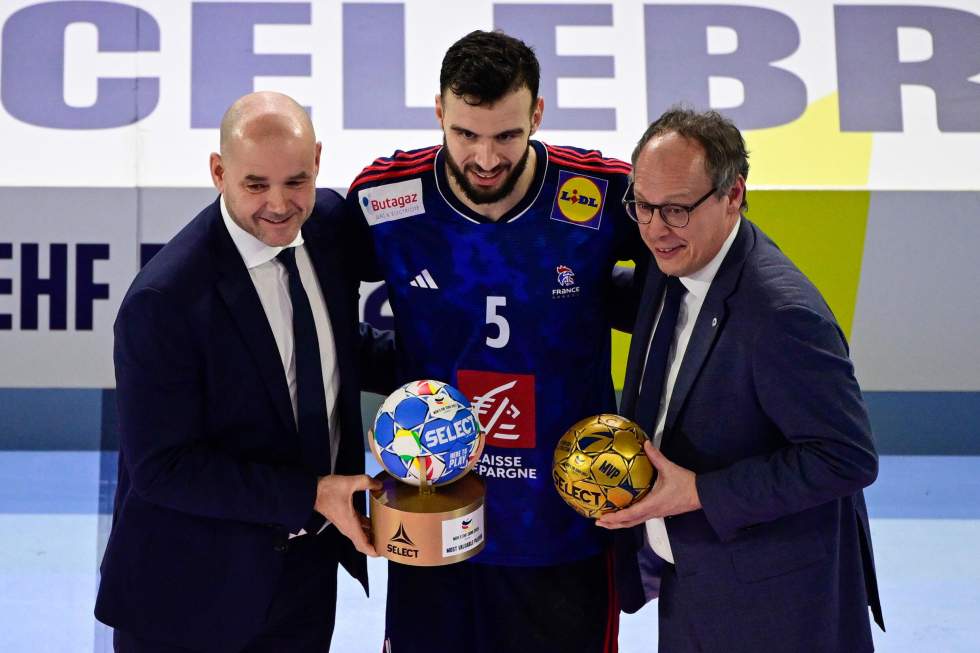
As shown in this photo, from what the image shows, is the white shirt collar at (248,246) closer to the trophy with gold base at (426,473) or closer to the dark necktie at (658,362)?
the trophy with gold base at (426,473)

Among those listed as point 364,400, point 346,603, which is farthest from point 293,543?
point 364,400

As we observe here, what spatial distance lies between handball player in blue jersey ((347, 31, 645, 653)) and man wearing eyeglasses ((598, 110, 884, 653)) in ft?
1.57

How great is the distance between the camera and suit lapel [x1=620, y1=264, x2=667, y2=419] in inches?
117

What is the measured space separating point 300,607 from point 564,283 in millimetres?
1206

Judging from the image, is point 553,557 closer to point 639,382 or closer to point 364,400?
point 639,382

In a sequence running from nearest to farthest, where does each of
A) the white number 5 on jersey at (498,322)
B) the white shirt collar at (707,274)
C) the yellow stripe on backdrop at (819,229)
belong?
1. the white shirt collar at (707,274)
2. the white number 5 on jersey at (498,322)
3. the yellow stripe on backdrop at (819,229)

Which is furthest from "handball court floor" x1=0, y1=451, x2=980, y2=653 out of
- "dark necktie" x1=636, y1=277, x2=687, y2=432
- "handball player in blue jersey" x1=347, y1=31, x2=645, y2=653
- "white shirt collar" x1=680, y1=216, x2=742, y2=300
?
"white shirt collar" x1=680, y1=216, x2=742, y2=300

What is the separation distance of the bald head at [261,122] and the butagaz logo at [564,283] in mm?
912

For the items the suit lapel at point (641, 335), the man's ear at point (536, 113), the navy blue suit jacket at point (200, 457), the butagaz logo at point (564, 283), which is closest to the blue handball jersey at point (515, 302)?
the butagaz logo at point (564, 283)

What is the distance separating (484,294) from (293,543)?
911mm

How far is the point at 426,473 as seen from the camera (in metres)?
A: 2.64

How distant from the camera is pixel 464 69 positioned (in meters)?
3.01

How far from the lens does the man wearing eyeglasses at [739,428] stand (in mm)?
2549

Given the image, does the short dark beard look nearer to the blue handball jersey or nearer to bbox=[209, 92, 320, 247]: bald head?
the blue handball jersey
